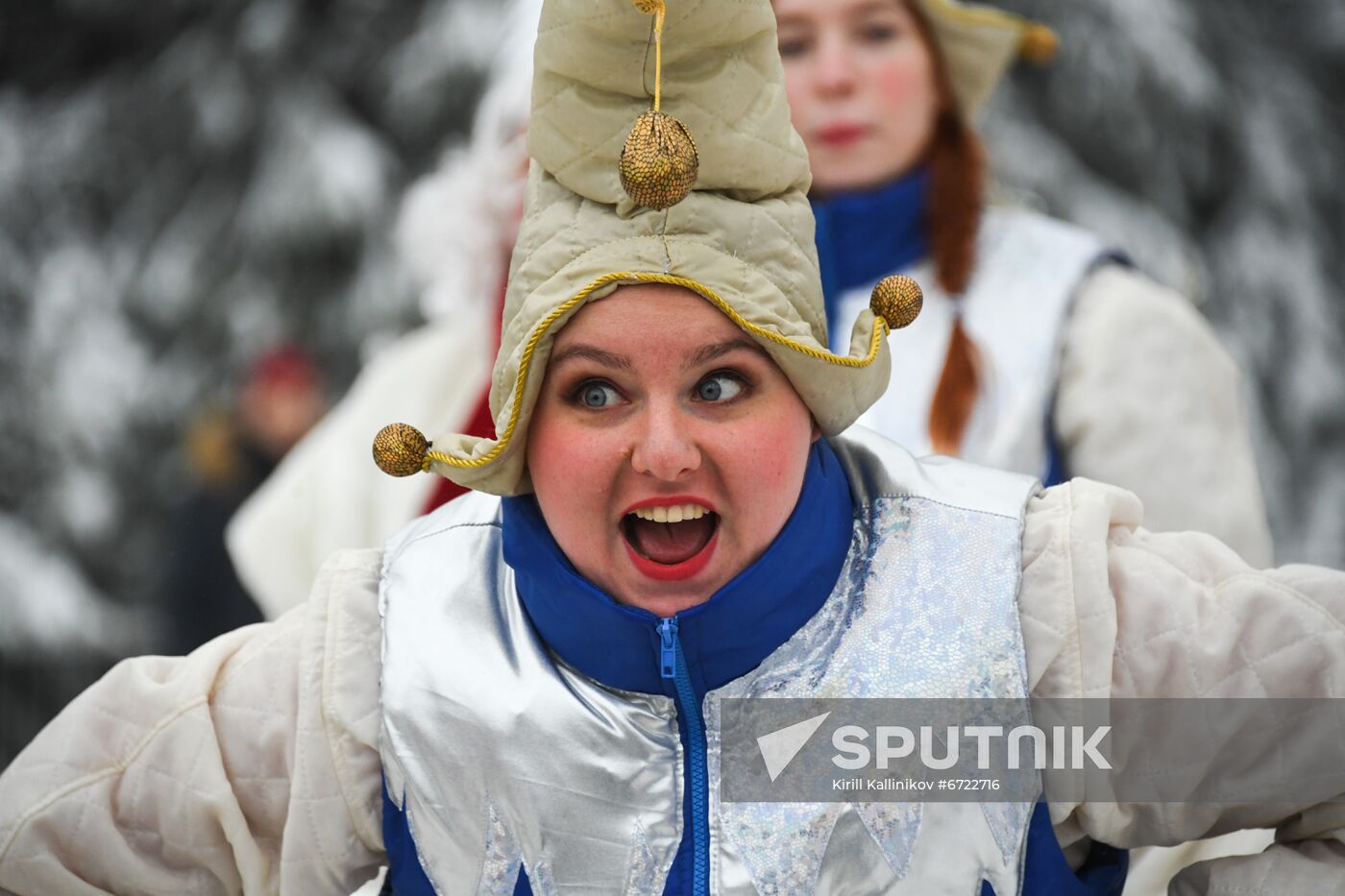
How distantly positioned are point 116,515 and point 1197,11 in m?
3.41

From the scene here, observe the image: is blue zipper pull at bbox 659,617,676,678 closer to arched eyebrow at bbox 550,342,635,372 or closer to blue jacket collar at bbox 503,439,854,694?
blue jacket collar at bbox 503,439,854,694

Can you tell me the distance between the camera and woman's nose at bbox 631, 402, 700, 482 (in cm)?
170

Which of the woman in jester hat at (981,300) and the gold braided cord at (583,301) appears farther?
the woman in jester hat at (981,300)

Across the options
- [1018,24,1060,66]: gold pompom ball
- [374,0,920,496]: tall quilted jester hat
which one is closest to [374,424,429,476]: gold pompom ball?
[374,0,920,496]: tall quilted jester hat

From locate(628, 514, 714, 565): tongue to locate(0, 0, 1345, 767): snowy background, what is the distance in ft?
10.1

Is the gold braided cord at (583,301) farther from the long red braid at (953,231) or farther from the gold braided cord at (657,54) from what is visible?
the long red braid at (953,231)

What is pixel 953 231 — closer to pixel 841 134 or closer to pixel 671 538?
pixel 841 134

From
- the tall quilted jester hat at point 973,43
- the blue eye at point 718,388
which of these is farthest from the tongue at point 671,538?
the tall quilted jester hat at point 973,43

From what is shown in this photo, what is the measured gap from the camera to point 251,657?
1.96m

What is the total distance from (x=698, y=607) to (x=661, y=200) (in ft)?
1.38

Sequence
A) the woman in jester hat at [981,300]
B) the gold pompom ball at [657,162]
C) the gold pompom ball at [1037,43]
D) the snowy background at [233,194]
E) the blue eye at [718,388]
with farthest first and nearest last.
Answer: the snowy background at [233,194] < the gold pompom ball at [1037,43] < the woman in jester hat at [981,300] < the blue eye at [718,388] < the gold pompom ball at [657,162]

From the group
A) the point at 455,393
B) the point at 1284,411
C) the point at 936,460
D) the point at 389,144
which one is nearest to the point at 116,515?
the point at 389,144

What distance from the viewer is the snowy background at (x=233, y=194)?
4.67 metres

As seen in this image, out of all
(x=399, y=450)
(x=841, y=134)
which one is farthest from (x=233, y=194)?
(x=399, y=450)
